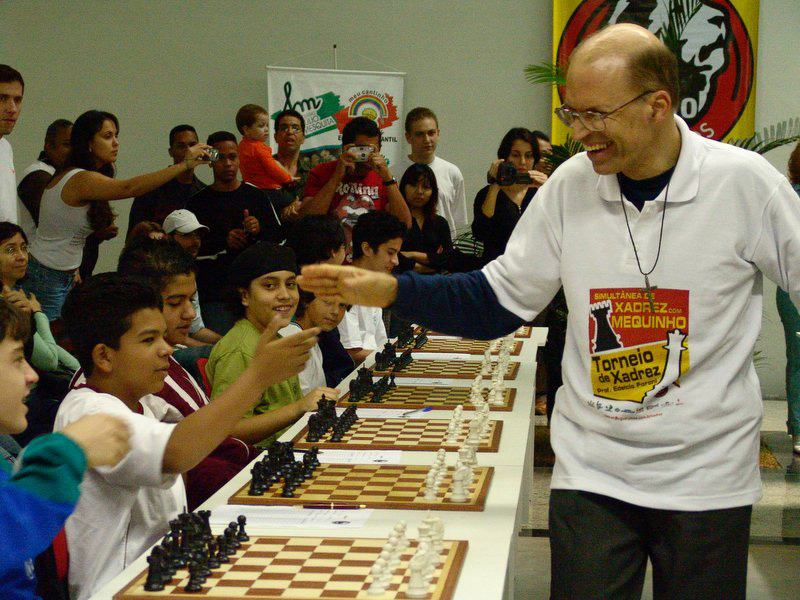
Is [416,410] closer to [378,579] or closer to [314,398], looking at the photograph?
[314,398]

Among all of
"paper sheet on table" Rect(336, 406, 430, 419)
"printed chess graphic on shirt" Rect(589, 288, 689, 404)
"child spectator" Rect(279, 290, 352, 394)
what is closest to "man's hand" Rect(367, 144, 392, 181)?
"child spectator" Rect(279, 290, 352, 394)

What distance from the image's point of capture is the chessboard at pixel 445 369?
431cm

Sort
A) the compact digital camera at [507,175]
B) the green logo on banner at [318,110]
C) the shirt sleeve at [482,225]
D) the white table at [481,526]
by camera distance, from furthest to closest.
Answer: the green logo on banner at [318,110] → the shirt sleeve at [482,225] → the compact digital camera at [507,175] → the white table at [481,526]

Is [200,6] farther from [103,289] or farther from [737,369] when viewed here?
[737,369]

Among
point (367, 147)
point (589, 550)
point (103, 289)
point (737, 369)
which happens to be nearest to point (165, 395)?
point (103, 289)

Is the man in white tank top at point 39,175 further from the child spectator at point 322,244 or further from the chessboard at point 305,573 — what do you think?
the chessboard at point 305,573

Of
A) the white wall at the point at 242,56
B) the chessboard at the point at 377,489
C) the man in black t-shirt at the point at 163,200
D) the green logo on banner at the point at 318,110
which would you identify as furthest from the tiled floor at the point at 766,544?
the white wall at the point at 242,56

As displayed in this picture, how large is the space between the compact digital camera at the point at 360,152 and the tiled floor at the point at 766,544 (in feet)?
7.25

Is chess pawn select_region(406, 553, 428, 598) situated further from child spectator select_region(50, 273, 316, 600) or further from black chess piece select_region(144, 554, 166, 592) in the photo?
child spectator select_region(50, 273, 316, 600)

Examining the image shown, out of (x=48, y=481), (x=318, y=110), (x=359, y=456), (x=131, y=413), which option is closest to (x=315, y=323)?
(x=359, y=456)

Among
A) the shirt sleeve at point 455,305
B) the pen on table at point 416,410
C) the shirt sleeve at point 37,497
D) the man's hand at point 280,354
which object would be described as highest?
the shirt sleeve at point 455,305

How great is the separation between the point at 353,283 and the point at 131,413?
0.63 meters

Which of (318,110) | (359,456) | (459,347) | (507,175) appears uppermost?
(318,110)

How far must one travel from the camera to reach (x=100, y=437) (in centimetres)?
166
